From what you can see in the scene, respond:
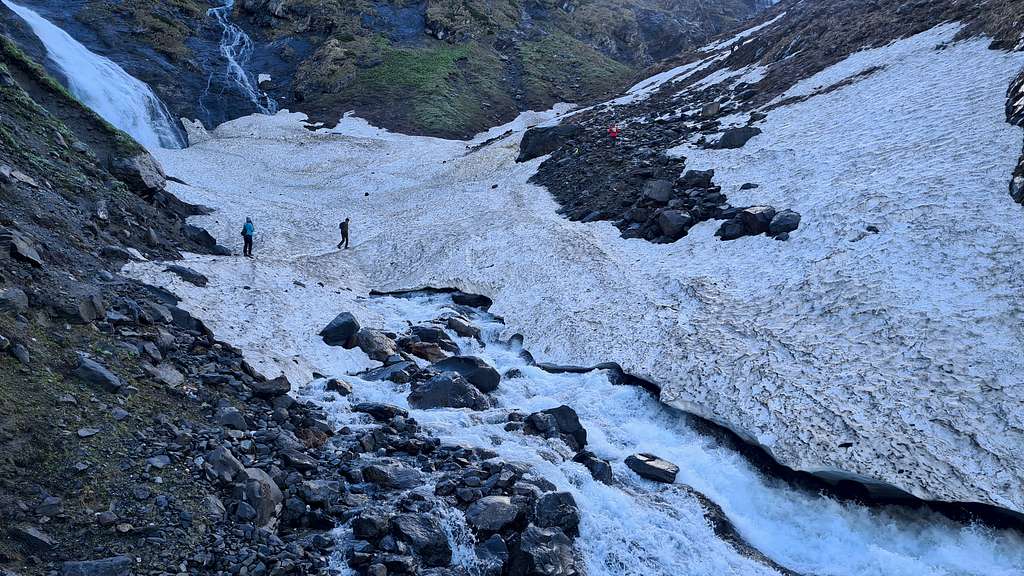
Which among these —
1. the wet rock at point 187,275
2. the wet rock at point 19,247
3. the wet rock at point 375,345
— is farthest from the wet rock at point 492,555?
the wet rock at point 187,275

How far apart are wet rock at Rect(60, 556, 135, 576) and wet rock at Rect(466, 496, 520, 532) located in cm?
480

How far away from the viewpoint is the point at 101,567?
7020 millimetres

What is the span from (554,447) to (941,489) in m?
7.19

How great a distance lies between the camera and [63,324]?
10.9m

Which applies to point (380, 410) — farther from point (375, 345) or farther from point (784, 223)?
point (784, 223)

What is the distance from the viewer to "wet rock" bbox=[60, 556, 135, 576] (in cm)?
686

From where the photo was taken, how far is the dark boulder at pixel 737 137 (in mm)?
29859

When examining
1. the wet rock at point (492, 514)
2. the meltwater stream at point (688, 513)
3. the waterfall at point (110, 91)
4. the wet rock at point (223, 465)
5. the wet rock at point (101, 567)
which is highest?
the waterfall at point (110, 91)

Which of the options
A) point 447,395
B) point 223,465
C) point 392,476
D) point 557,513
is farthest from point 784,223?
point 223,465

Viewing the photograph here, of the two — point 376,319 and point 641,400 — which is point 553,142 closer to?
point 376,319

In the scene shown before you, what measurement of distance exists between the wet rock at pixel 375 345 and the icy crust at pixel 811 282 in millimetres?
758

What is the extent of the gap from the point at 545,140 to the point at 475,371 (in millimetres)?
30649

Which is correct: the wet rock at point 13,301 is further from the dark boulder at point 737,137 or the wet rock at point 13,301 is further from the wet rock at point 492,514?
the dark boulder at point 737,137

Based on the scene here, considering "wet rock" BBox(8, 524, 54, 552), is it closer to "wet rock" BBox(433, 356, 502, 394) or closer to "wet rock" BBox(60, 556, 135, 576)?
"wet rock" BBox(60, 556, 135, 576)
